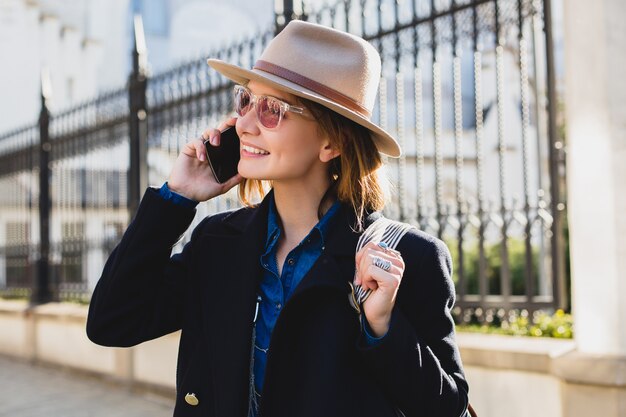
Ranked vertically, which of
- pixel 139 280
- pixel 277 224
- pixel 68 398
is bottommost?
pixel 68 398

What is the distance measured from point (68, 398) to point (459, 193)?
14.1 feet

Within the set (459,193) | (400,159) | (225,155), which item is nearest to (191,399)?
(225,155)

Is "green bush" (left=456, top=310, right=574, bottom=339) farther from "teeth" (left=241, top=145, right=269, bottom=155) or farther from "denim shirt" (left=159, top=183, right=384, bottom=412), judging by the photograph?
"teeth" (left=241, top=145, right=269, bottom=155)

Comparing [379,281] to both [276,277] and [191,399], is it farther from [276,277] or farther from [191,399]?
[191,399]

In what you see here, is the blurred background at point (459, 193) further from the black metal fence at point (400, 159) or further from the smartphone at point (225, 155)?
the smartphone at point (225, 155)

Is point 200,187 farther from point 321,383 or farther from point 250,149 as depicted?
point 321,383

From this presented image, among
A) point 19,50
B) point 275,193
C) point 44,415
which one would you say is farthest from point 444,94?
point 275,193

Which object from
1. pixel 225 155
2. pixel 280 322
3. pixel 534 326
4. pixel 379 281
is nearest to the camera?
pixel 379 281

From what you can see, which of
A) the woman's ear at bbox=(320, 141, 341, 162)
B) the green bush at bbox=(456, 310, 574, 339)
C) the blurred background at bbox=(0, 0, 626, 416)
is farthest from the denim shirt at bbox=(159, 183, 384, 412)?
the green bush at bbox=(456, 310, 574, 339)

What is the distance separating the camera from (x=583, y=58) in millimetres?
3643

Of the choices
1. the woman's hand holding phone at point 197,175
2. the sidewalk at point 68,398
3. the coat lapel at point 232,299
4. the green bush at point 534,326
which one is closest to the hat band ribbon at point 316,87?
the woman's hand holding phone at point 197,175

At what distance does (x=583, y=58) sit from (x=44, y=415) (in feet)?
16.9

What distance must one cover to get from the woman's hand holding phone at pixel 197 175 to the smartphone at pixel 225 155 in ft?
0.04

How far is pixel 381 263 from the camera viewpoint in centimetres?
167
